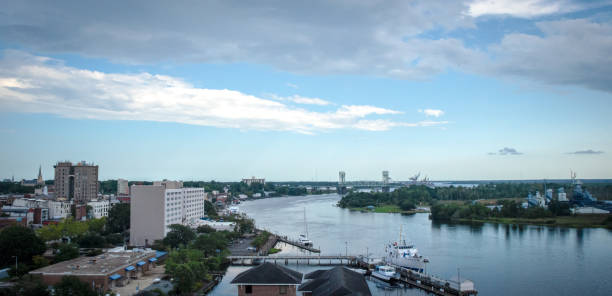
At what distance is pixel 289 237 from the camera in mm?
17031

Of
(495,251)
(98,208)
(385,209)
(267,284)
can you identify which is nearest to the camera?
(267,284)

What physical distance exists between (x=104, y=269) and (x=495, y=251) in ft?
34.4

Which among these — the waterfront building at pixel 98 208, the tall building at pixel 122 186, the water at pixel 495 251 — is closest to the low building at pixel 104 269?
the water at pixel 495 251

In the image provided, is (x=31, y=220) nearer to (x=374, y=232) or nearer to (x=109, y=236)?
(x=109, y=236)

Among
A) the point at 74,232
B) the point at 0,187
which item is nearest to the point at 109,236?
the point at 74,232

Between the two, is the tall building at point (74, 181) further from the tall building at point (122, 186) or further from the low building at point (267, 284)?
the low building at point (267, 284)

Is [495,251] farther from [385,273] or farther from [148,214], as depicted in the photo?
[148,214]

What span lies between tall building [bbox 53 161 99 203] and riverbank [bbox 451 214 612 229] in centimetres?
2168

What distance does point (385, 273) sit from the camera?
10.1 meters

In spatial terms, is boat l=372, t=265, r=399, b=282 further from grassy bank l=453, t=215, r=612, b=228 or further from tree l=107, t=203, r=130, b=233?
grassy bank l=453, t=215, r=612, b=228

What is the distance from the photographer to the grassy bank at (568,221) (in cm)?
1940

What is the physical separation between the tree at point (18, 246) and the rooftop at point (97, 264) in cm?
127

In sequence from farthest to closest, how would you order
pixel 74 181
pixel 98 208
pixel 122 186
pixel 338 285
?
pixel 122 186 < pixel 74 181 < pixel 98 208 < pixel 338 285

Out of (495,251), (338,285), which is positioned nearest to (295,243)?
(495,251)
